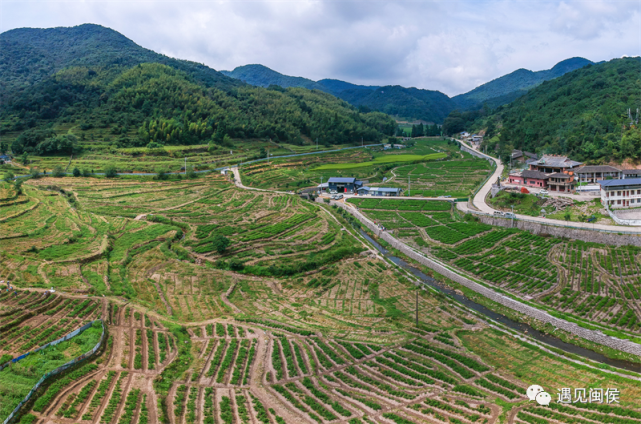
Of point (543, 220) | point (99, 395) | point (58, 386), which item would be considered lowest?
point (99, 395)

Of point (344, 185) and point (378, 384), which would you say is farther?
point (344, 185)

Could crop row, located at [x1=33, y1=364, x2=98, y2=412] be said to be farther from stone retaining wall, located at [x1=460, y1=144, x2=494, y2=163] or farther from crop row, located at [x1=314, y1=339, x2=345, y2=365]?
stone retaining wall, located at [x1=460, y1=144, x2=494, y2=163]

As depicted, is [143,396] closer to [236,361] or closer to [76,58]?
[236,361]

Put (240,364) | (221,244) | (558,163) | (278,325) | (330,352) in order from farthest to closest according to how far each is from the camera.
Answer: (558,163), (221,244), (278,325), (330,352), (240,364)

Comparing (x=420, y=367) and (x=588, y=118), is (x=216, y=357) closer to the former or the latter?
(x=420, y=367)

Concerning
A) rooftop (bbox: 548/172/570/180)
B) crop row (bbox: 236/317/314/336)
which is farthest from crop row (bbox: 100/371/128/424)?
rooftop (bbox: 548/172/570/180)

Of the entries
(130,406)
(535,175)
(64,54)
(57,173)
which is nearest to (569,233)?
(535,175)
